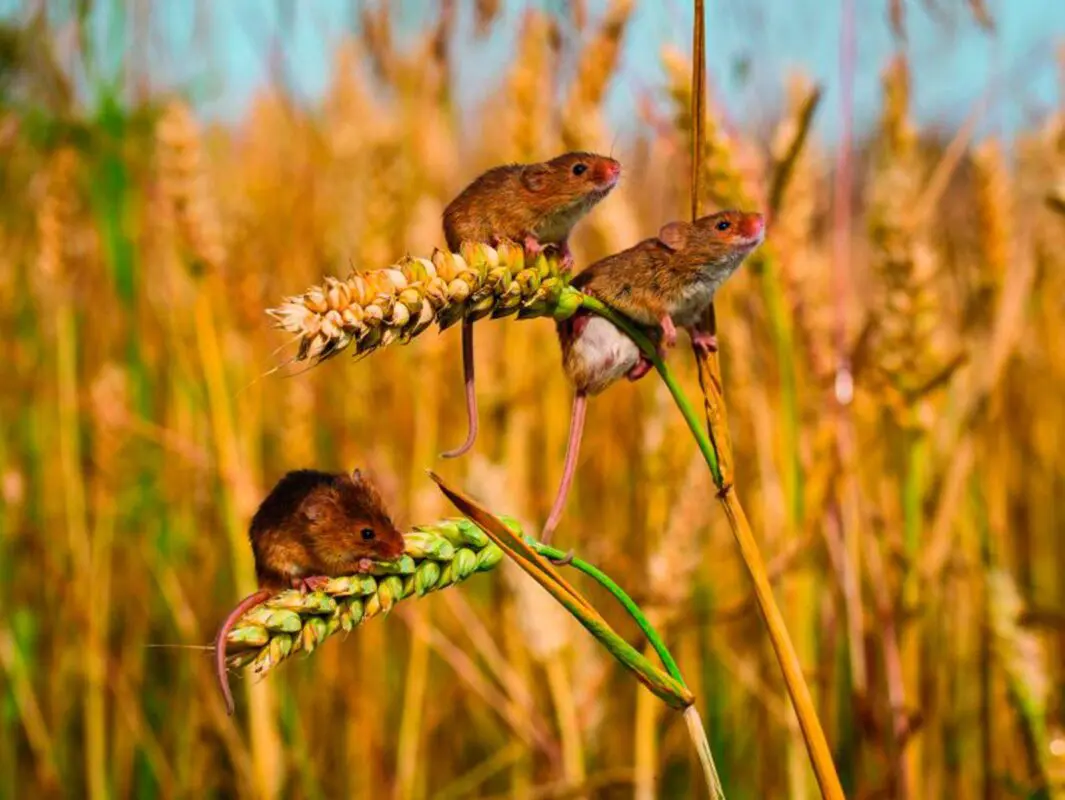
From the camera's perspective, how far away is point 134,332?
2963 millimetres

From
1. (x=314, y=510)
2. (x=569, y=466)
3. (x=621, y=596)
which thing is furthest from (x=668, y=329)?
(x=314, y=510)

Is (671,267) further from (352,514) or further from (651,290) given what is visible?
(352,514)

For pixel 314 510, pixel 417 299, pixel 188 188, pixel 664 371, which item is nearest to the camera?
pixel 417 299

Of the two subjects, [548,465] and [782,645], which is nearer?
[782,645]

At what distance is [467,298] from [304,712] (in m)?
1.92

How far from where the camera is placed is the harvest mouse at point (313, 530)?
39.3 inches

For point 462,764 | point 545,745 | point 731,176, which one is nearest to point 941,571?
point 545,745

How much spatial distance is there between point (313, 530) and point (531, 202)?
0.37 meters

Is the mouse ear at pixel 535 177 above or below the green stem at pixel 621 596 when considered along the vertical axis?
above

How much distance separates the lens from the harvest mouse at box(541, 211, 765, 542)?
963 millimetres

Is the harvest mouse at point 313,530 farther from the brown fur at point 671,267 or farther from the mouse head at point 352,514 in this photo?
the brown fur at point 671,267

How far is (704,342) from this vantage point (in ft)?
3.10

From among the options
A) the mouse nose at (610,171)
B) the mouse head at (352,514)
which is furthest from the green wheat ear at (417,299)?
the mouse nose at (610,171)

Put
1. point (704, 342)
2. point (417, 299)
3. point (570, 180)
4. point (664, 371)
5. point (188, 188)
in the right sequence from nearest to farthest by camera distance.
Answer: point (417, 299) < point (664, 371) < point (704, 342) < point (570, 180) < point (188, 188)
